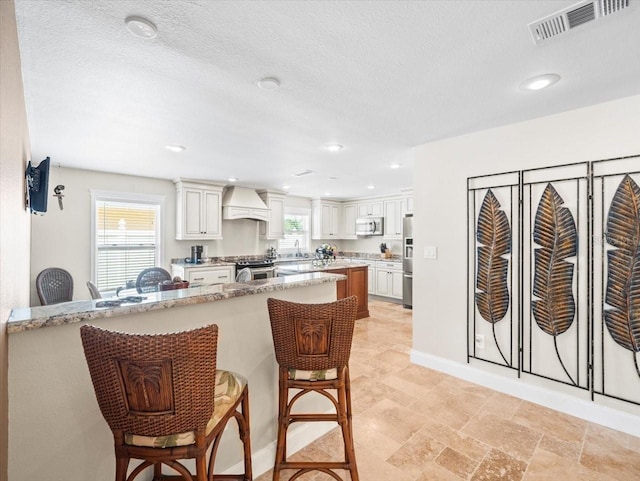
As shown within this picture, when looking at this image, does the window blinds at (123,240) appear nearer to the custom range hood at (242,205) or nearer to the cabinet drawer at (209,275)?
the cabinet drawer at (209,275)

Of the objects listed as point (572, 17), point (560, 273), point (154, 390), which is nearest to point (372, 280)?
point (560, 273)

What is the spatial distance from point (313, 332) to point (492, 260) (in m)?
2.16

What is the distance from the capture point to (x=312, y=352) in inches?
65.1

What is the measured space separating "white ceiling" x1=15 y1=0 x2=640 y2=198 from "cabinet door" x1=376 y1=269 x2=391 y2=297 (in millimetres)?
4059

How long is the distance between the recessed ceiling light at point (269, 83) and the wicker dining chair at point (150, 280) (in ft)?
8.38

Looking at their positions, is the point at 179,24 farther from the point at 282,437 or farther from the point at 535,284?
the point at 535,284

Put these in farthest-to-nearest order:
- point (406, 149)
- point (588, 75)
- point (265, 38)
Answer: point (406, 149) → point (588, 75) → point (265, 38)

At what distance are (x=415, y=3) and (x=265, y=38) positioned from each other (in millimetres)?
759

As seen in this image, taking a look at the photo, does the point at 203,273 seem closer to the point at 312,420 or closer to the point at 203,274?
the point at 203,274

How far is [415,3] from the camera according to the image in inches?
53.8

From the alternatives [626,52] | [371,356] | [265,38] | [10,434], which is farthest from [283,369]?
[626,52]

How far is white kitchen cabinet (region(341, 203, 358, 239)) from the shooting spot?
318 inches

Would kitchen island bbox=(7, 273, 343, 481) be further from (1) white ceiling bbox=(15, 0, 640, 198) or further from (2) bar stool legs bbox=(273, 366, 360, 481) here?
(1) white ceiling bbox=(15, 0, 640, 198)

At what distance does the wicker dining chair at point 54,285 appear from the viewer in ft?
13.1
